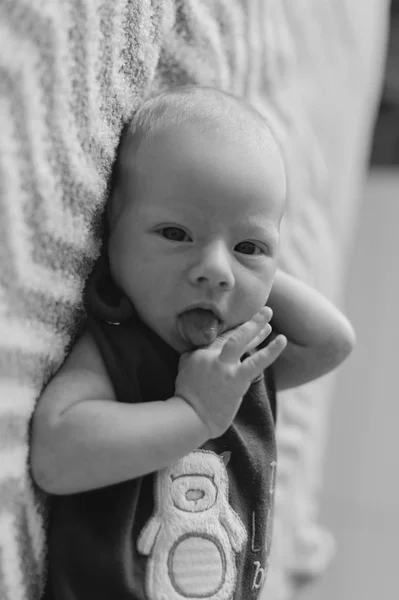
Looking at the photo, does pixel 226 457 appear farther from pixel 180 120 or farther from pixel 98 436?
pixel 180 120

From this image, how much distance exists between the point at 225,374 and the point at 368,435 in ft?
3.17

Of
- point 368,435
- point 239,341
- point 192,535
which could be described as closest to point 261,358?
point 239,341

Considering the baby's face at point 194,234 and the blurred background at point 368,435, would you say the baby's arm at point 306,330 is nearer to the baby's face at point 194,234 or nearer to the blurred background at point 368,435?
the baby's face at point 194,234

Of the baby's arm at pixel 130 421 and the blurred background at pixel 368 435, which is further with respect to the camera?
the blurred background at pixel 368 435

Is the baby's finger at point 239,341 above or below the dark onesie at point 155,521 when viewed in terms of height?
above

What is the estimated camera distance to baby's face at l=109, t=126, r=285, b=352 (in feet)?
1.53

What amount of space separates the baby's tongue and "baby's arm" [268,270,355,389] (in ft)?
0.34

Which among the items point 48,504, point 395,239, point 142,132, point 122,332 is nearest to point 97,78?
point 142,132

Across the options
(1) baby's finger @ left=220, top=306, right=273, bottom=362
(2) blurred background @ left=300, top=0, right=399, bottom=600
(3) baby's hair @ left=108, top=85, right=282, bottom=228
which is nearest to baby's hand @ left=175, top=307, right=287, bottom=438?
(1) baby's finger @ left=220, top=306, right=273, bottom=362

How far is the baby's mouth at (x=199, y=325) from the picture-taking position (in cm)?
48

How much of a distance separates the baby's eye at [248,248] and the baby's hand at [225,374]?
1.9 inches

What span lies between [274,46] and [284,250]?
0.64 ft

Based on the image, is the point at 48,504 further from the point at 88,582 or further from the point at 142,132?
the point at 142,132

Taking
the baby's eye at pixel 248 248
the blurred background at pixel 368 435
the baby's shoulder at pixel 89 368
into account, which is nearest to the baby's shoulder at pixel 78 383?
the baby's shoulder at pixel 89 368
